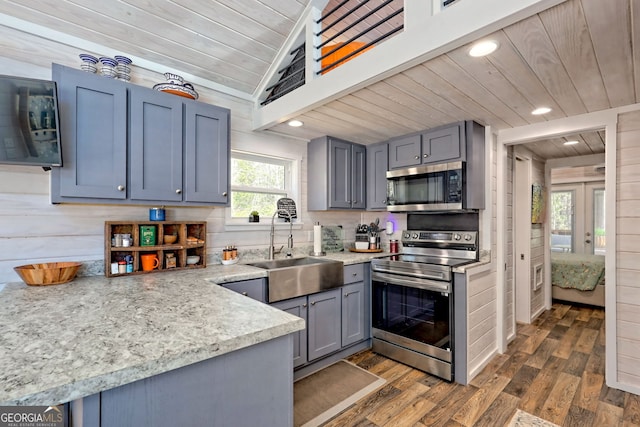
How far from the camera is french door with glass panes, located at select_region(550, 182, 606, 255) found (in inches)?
237

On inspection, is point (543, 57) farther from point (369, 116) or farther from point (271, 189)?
point (271, 189)

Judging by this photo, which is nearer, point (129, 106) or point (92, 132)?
point (92, 132)

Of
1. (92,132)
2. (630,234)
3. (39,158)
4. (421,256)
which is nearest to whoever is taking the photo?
(39,158)

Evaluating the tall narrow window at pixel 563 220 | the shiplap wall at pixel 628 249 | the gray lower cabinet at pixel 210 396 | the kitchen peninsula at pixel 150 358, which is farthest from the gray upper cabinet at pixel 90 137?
the tall narrow window at pixel 563 220

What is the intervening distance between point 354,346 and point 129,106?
2.68m

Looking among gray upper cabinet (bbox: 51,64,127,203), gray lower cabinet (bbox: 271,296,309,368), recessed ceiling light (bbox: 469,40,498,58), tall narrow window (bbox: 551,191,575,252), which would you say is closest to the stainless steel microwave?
recessed ceiling light (bbox: 469,40,498,58)

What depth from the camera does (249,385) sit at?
1.07 m

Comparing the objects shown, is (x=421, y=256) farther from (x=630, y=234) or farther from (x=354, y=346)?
(x=630, y=234)

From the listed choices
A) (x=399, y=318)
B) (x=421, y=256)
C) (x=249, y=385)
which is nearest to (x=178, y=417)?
(x=249, y=385)

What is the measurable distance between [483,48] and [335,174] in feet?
6.22

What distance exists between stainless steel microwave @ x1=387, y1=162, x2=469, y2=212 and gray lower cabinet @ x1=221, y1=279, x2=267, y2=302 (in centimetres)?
161

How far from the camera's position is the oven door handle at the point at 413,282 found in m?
2.46

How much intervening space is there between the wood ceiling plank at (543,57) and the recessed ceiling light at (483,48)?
0.08 meters

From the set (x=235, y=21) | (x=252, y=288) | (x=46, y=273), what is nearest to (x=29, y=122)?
(x=46, y=273)
